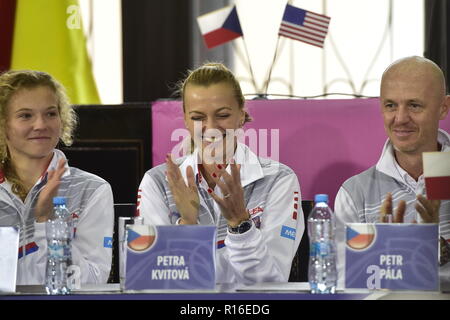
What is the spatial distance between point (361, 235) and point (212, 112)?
95 centimetres

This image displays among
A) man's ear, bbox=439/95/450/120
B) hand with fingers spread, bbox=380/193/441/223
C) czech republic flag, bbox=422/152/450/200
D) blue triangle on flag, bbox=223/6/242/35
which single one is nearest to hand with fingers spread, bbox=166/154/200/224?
hand with fingers spread, bbox=380/193/441/223

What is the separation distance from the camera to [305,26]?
4133mm

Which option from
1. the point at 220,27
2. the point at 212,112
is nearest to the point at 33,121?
the point at 212,112

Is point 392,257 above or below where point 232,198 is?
below

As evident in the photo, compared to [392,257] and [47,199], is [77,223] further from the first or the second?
[392,257]

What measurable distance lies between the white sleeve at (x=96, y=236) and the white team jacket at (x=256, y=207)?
13 centimetres

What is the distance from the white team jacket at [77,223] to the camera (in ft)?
8.59

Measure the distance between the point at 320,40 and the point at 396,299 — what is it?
2.44 metres

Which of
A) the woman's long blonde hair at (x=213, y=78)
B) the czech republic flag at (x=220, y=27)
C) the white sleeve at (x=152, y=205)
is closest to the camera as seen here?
the white sleeve at (x=152, y=205)

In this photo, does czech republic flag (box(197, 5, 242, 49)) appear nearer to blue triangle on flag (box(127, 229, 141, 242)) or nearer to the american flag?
the american flag

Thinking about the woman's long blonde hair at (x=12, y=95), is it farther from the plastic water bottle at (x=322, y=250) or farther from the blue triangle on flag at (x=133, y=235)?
the plastic water bottle at (x=322, y=250)

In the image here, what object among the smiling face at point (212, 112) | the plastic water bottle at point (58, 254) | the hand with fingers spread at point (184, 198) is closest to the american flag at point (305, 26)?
the smiling face at point (212, 112)

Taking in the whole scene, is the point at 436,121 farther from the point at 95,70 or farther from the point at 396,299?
the point at 95,70
